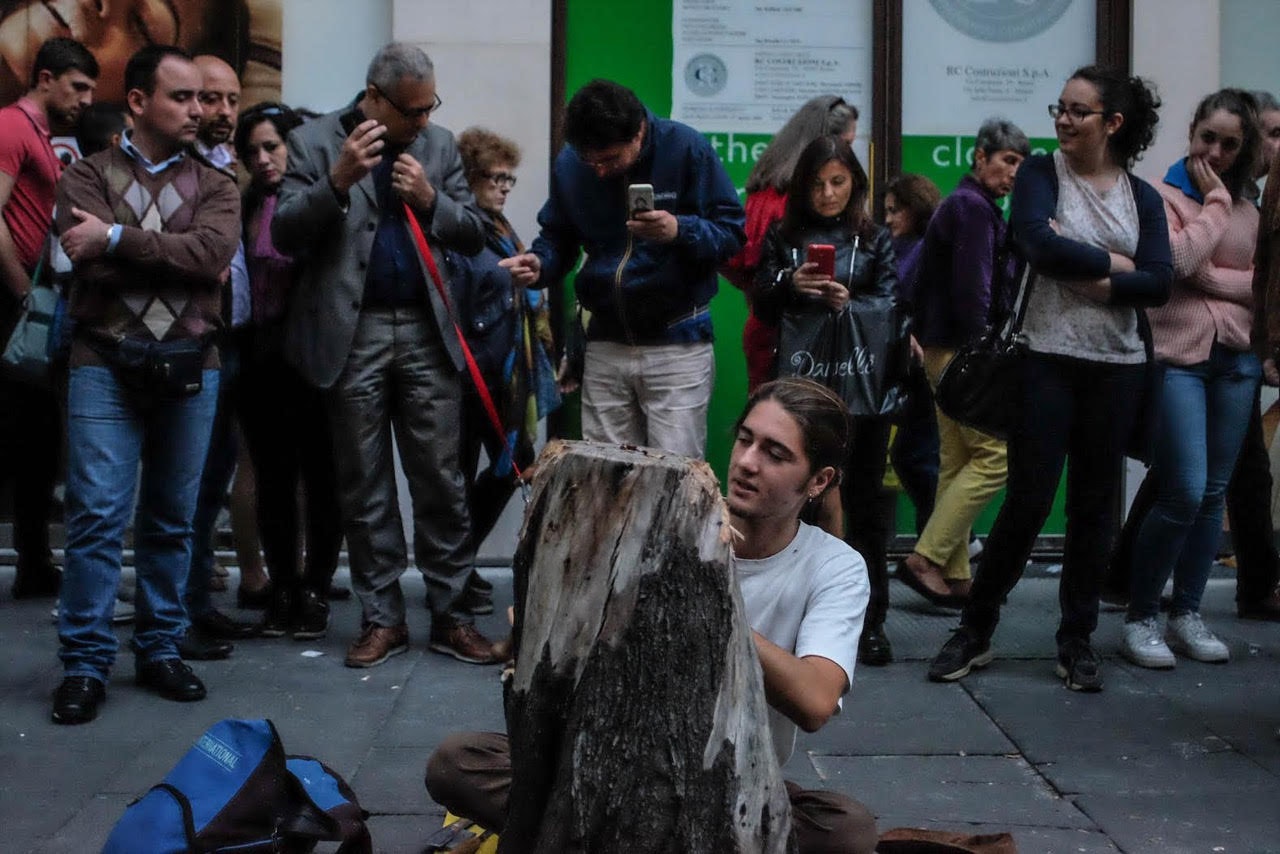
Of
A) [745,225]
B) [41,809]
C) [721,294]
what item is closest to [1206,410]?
[745,225]

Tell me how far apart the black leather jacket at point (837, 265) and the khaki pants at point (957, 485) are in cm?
99

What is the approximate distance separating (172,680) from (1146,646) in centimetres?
345

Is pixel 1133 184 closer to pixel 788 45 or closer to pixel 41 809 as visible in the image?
pixel 788 45

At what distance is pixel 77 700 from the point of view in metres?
5.34

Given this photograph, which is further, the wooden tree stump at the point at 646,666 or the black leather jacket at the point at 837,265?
the black leather jacket at the point at 837,265

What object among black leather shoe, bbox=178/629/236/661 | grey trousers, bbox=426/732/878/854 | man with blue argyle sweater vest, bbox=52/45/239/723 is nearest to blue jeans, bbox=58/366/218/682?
man with blue argyle sweater vest, bbox=52/45/239/723

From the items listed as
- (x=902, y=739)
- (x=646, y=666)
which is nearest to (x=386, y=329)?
(x=902, y=739)

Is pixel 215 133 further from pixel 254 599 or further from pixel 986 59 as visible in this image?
pixel 986 59

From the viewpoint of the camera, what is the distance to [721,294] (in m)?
8.09

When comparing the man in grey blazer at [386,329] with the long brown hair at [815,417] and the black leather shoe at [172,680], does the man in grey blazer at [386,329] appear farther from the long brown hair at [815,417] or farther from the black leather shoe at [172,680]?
the long brown hair at [815,417]

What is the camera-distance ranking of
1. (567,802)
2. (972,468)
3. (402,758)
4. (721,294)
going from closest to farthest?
(567,802), (402,758), (972,468), (721,294)

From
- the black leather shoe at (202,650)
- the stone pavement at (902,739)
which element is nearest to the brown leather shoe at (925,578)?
the stone pavement at (902,739)

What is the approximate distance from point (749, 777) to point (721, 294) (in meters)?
5.23

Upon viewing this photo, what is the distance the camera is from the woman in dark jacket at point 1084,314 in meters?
5.65
